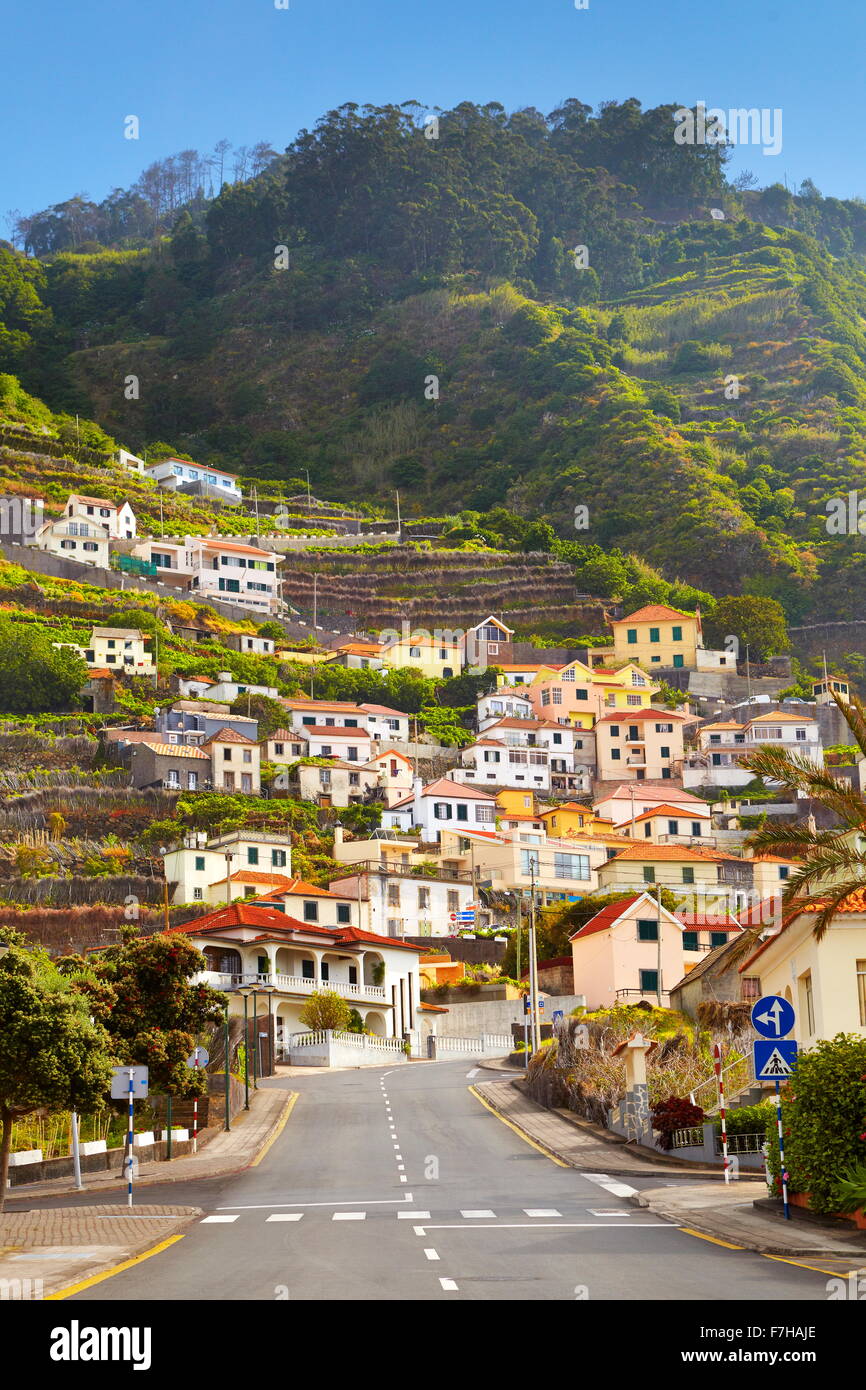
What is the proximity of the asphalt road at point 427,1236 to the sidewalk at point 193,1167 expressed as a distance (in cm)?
64

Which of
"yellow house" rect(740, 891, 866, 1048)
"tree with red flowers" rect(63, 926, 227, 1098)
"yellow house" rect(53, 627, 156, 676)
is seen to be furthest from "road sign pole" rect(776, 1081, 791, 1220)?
"yellow house" rect(53, 627, 156, 676)

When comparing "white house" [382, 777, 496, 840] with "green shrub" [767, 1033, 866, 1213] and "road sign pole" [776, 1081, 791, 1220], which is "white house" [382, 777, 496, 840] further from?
"green shrub" [767, 1033, 866, 1213]

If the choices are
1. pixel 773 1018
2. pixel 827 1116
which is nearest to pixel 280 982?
pixel 773 1018

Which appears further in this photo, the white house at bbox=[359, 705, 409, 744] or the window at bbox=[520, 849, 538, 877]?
the white house at bbox=[359, 705, 409, 744]

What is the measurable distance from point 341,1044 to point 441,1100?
1559 centimetres

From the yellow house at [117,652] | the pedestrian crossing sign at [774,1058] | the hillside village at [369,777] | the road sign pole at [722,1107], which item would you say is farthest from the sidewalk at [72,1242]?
the yellow house at [117,652]

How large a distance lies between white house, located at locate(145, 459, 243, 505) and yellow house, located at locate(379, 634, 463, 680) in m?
36.9

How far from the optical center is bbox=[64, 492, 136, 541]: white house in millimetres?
136000

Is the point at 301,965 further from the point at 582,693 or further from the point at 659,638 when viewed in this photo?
the point at 659,638

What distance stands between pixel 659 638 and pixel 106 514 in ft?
152

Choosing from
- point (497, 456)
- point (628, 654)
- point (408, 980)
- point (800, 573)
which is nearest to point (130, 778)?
point (408, 980)

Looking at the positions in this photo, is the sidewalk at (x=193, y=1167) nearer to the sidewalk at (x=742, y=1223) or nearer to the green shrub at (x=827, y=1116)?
the sidewalk at (x=742, y=1223)

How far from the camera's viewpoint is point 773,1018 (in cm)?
2103

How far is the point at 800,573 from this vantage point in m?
156
